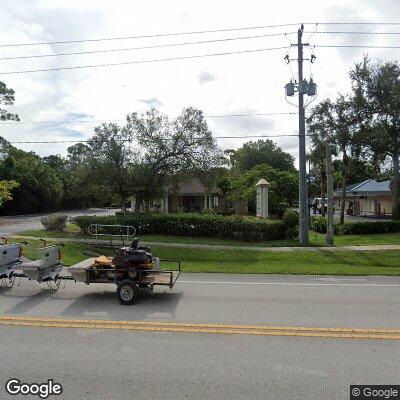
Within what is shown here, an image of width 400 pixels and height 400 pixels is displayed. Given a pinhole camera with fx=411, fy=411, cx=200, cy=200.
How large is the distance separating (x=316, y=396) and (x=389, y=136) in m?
25.2

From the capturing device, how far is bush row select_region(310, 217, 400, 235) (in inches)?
1032

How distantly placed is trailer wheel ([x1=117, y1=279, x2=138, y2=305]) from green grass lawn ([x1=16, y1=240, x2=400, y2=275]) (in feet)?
16.2

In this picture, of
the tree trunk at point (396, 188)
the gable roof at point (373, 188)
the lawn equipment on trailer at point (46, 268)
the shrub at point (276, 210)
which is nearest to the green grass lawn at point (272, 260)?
the lawn equipment on trailer at point (46, 268)

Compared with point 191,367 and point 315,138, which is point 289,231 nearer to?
point 315,138

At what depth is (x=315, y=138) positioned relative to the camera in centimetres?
2952

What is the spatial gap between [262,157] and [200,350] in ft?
263

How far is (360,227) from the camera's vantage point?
86.7 feet

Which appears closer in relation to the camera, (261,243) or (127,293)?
(127,293)

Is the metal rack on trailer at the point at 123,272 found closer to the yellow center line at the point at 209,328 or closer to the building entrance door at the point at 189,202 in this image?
the yellow center line at the point at 209,328

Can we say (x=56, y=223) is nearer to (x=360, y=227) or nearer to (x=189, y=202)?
(x=360, y=227)

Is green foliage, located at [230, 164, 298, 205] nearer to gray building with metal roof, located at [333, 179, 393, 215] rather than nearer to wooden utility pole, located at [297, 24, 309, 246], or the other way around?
gray building with metal roof, located at [333, 179, 393, 215]

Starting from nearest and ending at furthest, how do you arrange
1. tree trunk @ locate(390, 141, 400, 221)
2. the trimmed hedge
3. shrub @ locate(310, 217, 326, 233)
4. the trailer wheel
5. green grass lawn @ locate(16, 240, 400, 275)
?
the trailer wheel < green grass lawn @ locate(16, 240, 400, 275) < the trimmed hedge < shrub @ locate(310, 217, 326, 233) < tree trunk @ locate(390, 141, 400, 221)

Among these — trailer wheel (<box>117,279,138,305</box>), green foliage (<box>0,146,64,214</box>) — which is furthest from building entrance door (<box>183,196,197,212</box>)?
trailer wheel (<box>117,279,138,305</box>)

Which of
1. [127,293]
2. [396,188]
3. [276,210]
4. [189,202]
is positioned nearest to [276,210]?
[276,210]
